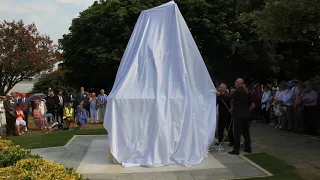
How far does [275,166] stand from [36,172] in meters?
5.41

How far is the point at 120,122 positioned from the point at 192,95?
75.2 inches

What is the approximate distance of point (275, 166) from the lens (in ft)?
26.9

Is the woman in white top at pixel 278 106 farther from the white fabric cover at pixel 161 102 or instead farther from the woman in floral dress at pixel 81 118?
the woman in floral dress at pixel 81 118

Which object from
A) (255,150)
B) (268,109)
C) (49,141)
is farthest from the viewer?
(268,109)

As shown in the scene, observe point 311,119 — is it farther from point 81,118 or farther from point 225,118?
point 81,118

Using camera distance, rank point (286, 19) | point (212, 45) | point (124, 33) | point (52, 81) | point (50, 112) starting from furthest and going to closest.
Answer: point (52, 81), point (212, 45), point (124, 33), point (50, 112), point (286, 19)

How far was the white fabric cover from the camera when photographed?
852cm

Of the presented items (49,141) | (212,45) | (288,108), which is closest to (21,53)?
(212,45)

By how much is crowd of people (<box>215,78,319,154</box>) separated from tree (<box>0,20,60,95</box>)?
67.4 feet

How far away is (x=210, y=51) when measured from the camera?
28.5 m

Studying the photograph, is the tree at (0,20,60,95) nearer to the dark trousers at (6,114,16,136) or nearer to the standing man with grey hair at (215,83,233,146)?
the dark trousers at (6,114,16,136)

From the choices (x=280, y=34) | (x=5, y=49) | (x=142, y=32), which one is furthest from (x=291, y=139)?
(x=5, y=49)

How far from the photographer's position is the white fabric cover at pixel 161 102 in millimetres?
8523

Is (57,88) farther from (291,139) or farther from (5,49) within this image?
(291,139)
